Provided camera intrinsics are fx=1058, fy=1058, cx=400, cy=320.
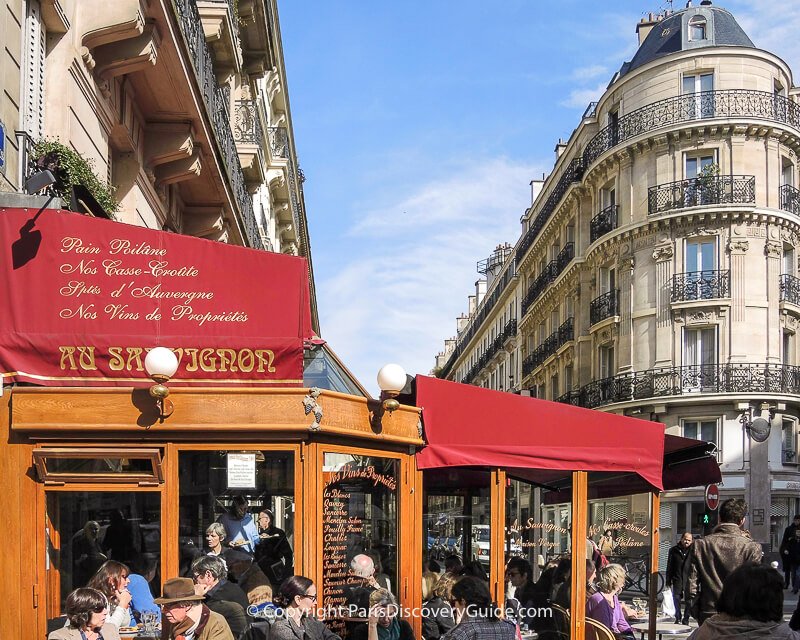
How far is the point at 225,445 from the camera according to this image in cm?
703

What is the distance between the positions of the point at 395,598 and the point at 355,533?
2.12ft

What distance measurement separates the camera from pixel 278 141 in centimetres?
3253

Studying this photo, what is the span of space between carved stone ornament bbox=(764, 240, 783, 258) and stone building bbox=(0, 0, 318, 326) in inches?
742

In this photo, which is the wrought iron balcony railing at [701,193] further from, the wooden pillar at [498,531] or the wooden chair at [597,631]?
the wooden pillar at [498,531]

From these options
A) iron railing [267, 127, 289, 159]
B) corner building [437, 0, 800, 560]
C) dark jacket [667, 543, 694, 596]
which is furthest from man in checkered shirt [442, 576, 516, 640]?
corner building [437, 0, 800, 560]

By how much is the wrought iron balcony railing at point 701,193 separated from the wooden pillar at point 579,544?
2719cm

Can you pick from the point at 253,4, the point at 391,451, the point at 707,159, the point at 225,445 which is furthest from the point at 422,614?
the point at 707,159

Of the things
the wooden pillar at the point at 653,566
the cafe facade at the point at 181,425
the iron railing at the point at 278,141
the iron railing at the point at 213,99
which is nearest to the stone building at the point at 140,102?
the iron railing at the point at 213,99

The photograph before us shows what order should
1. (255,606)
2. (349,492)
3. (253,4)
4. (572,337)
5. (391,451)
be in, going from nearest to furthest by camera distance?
(255,606)
(349,492)
(391,451)
(253,4)
(572,337)

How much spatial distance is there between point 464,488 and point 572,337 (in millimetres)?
33764

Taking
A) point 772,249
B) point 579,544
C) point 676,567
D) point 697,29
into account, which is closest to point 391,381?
point 579,544

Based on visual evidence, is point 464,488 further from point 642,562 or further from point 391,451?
point 642,562

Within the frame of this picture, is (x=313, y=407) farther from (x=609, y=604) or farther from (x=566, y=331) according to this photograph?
(x=566, y=331)

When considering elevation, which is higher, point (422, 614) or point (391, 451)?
point (391, 451)
